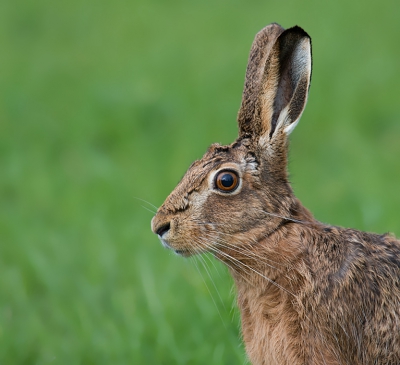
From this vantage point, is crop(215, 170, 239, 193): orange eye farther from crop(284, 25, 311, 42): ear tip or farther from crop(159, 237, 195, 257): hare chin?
crop(284, 25, 311, 42): ear tip

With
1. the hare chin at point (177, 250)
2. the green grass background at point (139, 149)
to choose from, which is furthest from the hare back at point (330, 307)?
the green grass background at point (139, 149)

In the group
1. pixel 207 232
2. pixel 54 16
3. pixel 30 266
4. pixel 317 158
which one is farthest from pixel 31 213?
pixel 54 16

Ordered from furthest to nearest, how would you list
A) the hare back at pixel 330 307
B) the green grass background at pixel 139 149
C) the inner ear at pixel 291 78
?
the green grass background at pixel 139 149 → the inner ear at pixel 291 78 → the hare back at pixel 330 307

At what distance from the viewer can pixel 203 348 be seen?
206 inches

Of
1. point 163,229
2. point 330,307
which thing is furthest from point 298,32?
point 330,307

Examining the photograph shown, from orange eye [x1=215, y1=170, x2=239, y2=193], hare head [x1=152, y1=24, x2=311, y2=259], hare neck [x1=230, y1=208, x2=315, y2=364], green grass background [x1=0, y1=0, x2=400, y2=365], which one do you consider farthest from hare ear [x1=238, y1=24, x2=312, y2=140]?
green grass background [x1=0, y1=0, x2=400, y2=365]

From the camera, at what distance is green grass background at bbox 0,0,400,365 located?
567 centimetres

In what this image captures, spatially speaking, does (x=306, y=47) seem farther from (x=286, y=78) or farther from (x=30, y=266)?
(x=30, y=266)

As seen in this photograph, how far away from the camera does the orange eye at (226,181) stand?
4293 millimetres

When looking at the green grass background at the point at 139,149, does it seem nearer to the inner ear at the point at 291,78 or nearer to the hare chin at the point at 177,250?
the hare chin at the point at 177,250

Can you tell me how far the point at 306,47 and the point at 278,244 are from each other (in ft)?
3.35

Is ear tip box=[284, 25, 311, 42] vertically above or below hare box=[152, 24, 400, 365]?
above

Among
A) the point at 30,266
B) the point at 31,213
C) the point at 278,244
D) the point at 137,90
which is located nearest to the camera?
the point at 278,244

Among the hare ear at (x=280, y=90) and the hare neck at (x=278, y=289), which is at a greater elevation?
the hare ear at (x=280, y=90)
